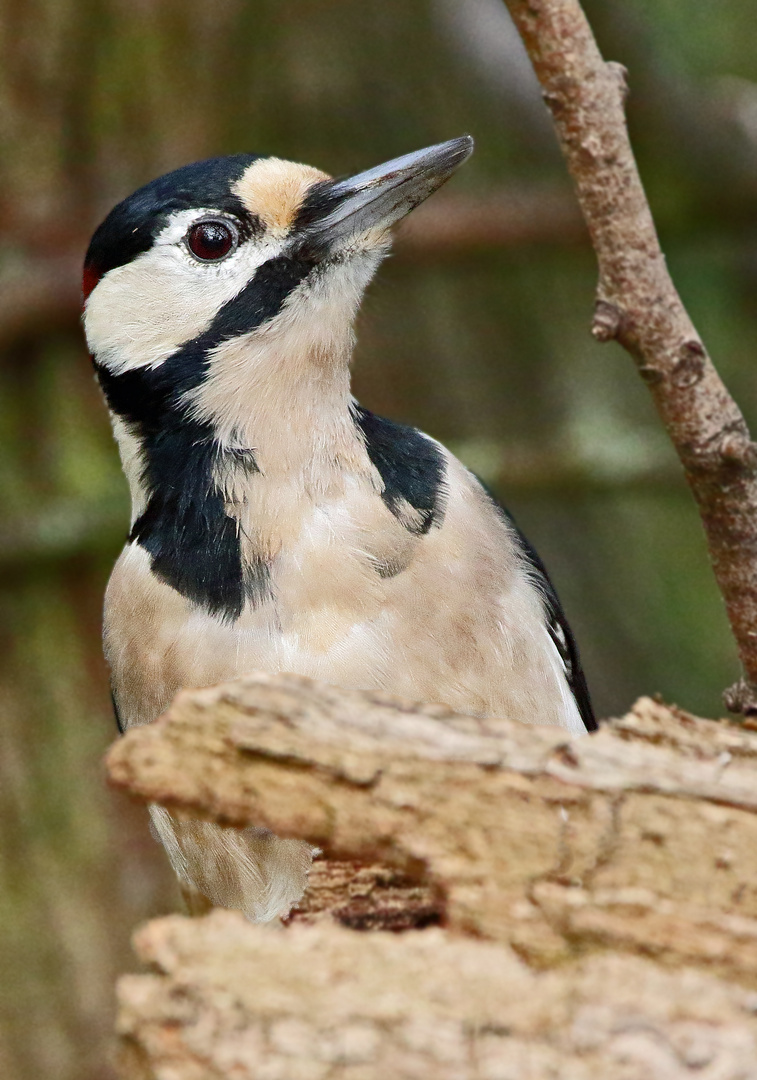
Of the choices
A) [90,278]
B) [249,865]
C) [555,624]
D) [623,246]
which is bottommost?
[249,865]

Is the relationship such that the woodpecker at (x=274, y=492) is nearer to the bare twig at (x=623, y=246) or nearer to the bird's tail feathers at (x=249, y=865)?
the bird's tail feathers at (x=249, y=865)

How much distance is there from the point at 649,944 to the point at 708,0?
471cm

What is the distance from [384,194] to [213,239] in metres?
0.42

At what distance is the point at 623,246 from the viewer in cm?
265

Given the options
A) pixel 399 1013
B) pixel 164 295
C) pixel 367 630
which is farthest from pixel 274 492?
pixel 399 1013

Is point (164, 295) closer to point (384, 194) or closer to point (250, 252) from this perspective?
point (250, 252)

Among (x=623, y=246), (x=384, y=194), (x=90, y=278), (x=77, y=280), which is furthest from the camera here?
(x=77, y=280)

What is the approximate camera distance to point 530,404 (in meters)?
6.33

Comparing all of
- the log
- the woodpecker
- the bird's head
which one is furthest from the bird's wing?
the log

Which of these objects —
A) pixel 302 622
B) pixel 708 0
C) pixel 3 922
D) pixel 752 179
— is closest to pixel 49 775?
pixel 3 922

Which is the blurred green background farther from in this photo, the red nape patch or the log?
the log

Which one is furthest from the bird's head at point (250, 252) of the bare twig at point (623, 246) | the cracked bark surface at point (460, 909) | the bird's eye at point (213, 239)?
the cracked bark surface at point (460, 909)

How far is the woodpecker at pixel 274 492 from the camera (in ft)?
9.67

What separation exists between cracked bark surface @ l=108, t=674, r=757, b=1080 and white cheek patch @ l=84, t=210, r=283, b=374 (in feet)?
4.66
